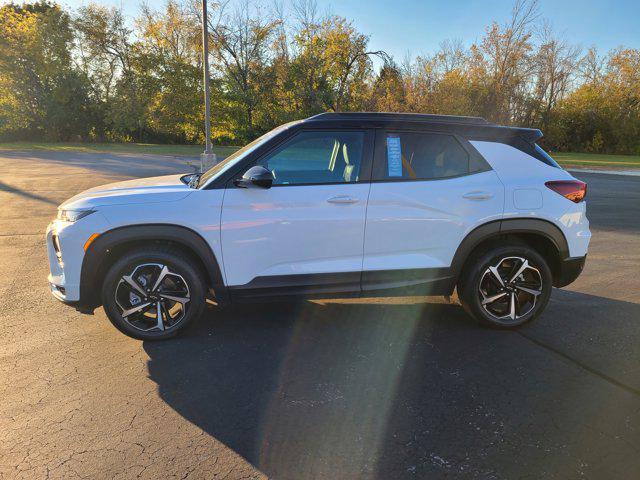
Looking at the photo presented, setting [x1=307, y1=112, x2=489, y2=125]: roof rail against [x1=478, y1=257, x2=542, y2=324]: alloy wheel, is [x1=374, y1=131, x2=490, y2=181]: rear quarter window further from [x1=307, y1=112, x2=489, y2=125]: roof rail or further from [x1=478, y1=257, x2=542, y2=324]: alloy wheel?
[x1=478, y1=257, x2=542, y2=324]: alloy wheel

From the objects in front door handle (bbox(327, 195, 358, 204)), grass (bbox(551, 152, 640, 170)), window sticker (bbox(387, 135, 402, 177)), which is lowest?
front door handle (bbox(327, 195, 358, 204))

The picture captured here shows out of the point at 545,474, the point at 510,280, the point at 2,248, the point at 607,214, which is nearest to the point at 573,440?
the point at 545,474

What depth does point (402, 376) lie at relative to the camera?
3.27 metres

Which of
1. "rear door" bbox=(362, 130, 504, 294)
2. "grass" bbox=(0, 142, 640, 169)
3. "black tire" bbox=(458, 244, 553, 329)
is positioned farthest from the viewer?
"grass" bbox=(0, 142, 640, 169)

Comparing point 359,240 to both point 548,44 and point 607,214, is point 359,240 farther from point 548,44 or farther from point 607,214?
point 548,44

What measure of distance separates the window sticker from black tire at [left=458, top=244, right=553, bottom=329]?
107 centimetres

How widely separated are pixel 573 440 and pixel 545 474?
0.40 metres

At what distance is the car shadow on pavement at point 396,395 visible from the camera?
95.9 inches

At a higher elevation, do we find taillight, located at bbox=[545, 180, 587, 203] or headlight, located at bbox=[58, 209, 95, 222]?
taillight, located at bbox=[545, 180, 587, 203]

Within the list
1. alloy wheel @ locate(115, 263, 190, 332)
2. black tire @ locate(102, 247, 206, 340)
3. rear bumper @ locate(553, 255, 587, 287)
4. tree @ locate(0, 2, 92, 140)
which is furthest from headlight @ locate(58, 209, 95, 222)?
tree @ locate(0, 2, 92, 140)

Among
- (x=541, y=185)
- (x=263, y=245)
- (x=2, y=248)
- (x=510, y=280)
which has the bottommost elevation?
(x=2, y=248)

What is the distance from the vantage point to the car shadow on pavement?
7.99ft

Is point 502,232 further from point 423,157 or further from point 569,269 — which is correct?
point 423,157

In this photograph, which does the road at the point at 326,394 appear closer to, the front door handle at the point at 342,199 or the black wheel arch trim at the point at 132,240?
the black wheel arch trim at the point at 132,240
